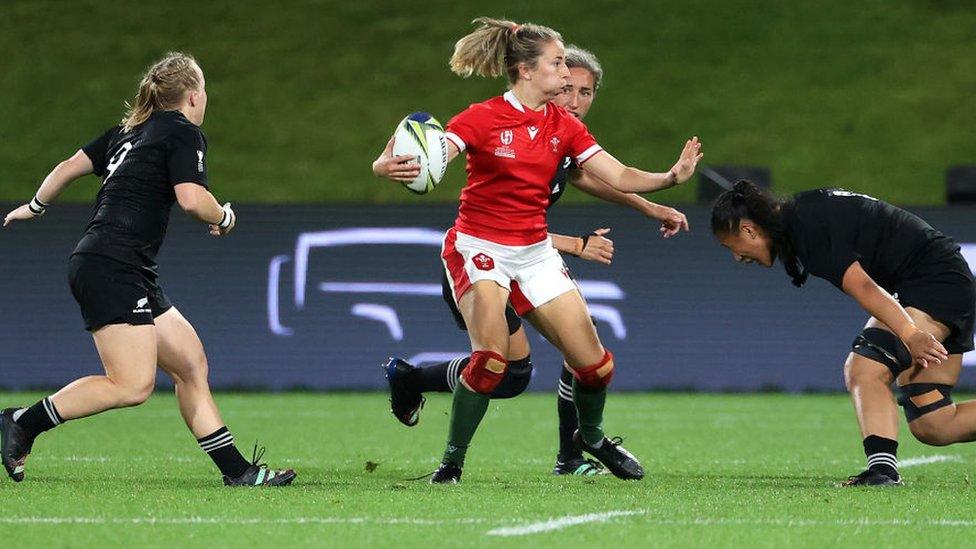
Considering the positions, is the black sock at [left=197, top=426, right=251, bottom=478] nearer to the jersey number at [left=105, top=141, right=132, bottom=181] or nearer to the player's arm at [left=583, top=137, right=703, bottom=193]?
the jersey number at [left=105, top=141, right=132, bottom=181]

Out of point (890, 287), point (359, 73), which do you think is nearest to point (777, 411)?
point (890, 287)

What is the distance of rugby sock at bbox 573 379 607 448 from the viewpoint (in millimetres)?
7426

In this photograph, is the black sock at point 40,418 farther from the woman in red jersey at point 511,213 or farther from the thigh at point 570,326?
the thigh at point 570,326

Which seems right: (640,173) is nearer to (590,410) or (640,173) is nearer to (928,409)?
(590,410)

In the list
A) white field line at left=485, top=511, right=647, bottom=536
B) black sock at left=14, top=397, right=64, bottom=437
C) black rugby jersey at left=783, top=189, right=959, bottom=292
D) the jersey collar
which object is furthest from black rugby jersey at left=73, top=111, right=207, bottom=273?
black rugby jersey at left=783, top=189, right=959, bottom=292

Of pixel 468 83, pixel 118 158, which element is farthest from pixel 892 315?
pixel 468 83

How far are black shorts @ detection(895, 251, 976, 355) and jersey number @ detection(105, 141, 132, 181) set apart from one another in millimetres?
3462

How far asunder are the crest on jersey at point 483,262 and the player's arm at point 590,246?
53 centimetres

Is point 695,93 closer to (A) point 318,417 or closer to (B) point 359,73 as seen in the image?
(B) point 359,73

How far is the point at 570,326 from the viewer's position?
7.15 m

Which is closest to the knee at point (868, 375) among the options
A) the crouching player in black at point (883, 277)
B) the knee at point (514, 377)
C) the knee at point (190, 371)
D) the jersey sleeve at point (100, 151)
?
the crouching player in black at point (883, 277)

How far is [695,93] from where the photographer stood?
22.6m

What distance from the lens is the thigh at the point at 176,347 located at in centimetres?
693

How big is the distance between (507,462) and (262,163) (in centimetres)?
1353
